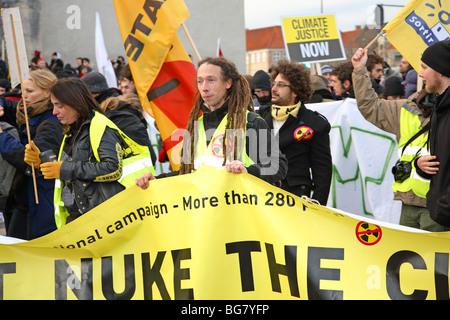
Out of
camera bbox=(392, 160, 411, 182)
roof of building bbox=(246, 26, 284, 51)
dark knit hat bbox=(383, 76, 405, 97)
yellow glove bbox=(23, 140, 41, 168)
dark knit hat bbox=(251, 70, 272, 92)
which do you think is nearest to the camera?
camera bbox=(392, 160, 411, 182)

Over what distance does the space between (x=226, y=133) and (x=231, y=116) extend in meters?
0.12

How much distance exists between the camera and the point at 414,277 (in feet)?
11.4

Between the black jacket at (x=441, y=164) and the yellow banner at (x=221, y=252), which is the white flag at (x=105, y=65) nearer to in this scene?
the yellow banner at (x=221, y=252)

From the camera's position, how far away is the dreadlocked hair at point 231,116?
3.93 m

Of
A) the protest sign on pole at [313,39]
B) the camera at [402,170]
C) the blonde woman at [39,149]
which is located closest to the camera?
the camera at [402,170]

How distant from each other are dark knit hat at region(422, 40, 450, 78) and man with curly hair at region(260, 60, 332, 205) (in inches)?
59.4

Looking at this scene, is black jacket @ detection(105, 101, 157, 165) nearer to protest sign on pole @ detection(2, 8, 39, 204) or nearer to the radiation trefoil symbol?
protest sign on pole @ detection(2, 8, 39, 204)

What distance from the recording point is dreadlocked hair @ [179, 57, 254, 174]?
393 cm

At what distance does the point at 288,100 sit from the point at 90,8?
83.1 feet

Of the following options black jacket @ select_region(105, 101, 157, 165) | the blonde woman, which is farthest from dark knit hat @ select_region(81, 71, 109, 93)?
the blonde woman

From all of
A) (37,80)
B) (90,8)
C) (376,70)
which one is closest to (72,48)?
(90,8)

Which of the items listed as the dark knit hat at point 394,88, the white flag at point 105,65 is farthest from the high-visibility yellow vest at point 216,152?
the white flag at point 105,65

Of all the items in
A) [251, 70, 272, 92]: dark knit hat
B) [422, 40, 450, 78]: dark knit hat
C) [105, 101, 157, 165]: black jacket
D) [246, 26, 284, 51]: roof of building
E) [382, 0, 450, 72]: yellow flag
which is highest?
[246, 26, 284, 51]: roof of building

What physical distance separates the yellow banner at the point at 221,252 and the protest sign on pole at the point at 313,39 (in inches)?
259
